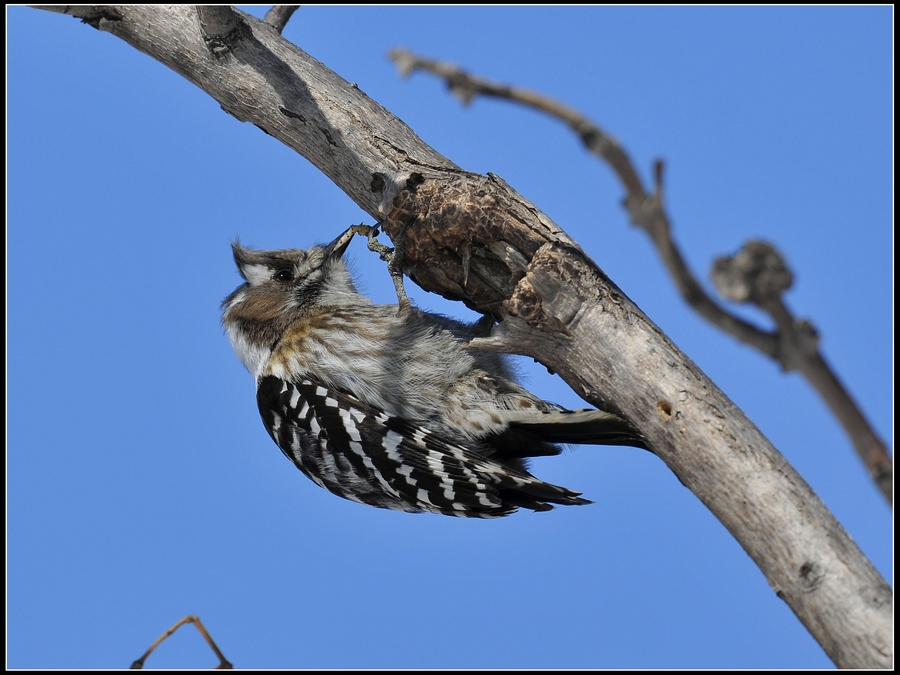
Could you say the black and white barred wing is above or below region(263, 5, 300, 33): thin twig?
below

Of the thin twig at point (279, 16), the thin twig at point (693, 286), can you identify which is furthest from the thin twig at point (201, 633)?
the thin twig at point (279, 16)

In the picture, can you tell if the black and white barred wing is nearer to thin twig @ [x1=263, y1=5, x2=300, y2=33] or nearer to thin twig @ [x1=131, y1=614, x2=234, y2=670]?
thin twig @ [x1=131, y1=614, x2=234, y2=670]

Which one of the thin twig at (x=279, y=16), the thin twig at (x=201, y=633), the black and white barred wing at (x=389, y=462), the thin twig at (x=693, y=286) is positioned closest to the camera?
the thin twig at (x=693, y=286)

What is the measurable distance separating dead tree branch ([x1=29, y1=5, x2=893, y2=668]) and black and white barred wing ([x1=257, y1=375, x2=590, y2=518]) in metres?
0.63

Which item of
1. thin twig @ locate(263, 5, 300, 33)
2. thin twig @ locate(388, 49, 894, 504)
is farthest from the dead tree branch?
thin twig @ locate(388, 49, 894, 504)

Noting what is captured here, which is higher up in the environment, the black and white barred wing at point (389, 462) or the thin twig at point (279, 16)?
the thin twig at point (279, 16)

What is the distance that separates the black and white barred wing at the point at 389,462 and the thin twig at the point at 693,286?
2280 mm

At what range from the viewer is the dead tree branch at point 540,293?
2396mm

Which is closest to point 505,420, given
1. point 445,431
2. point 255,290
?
point 445,431

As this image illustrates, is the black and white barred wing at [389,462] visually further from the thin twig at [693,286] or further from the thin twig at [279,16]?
the thin twig at [693,286]

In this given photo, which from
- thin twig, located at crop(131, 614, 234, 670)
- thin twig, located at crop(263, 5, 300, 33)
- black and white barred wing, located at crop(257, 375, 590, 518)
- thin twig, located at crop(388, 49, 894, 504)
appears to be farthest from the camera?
thin twig, located at crop(263, 5, 300, 33)

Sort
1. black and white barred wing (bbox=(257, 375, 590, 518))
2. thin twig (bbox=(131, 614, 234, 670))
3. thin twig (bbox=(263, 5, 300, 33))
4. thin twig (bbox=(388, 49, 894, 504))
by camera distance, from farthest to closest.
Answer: thin twig (bbox=(263, 5, 300, 33)), black and white barred wing (bbox=(257, 375, 590, 518)), thin twig (bbox=(131, 614, 234, 670)), thin twig (bbox=(388, 49, 894, 504))

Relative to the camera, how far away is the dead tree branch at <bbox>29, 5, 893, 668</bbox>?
2396 millimetres

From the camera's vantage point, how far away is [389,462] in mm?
3676
